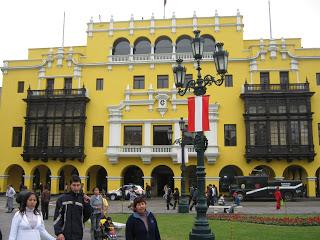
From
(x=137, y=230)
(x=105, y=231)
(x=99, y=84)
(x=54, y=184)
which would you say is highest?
(x=99, y=84)

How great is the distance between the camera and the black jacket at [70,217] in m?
6.29

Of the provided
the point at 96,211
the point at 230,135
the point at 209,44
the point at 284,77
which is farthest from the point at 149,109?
the point at 96,211

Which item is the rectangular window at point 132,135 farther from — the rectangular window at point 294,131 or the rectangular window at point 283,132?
the rectangular window at point 294,131

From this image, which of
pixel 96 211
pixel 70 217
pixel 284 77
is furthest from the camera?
pixel 284 77

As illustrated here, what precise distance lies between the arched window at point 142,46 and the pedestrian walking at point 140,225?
34.5 metres

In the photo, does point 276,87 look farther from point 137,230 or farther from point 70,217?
point 137,230

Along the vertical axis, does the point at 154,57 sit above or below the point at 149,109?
above

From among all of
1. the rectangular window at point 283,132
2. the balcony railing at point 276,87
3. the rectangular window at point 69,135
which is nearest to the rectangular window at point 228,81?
the balcony railing at point 276,87

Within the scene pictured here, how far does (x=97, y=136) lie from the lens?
3725 cm

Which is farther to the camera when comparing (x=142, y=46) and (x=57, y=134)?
(x=142, y=46)

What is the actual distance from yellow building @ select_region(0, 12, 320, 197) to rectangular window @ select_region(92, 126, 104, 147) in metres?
0.10

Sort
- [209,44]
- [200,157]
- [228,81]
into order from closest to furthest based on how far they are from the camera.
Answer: [200,157], [228,81], [209,44]

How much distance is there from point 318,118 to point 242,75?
8104mm

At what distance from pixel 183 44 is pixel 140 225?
113 ft
